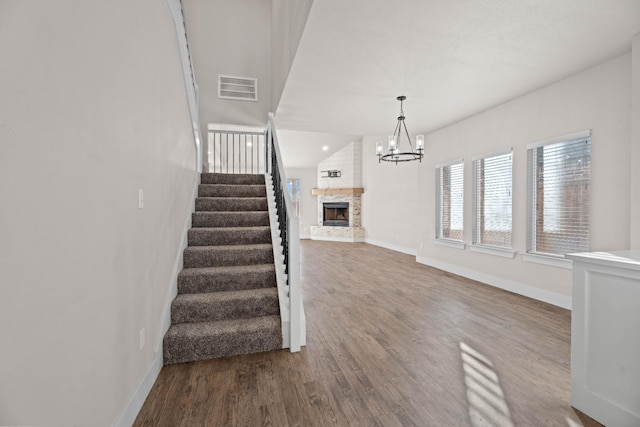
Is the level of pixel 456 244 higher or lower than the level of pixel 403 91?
lower

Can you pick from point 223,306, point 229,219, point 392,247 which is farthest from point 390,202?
point 223,306

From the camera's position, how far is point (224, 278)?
9.46ft

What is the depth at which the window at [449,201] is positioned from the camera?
5375 mm

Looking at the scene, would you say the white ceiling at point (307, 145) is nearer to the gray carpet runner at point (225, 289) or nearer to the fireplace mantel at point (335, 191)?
the fireplace mantel at point (335, 191)

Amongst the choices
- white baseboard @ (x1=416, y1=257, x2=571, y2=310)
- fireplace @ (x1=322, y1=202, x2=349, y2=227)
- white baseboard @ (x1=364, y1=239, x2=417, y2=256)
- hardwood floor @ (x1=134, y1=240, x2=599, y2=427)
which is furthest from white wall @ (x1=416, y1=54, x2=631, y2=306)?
fireplace @ (x1=322, y1=202, x2=349, y2=227)

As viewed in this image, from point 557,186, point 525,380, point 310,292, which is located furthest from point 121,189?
point 557,186

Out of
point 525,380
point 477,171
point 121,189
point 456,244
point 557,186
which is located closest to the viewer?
point 121,189

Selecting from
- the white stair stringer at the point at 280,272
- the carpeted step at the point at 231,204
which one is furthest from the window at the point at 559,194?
the carpeted step at the point at 231,204

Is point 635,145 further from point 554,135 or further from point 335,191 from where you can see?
point 335,191

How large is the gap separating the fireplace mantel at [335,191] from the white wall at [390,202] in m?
0.29

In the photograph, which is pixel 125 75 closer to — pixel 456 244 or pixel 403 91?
pixel 403 91

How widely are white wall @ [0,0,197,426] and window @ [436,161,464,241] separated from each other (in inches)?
195

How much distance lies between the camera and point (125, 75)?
→ 161 cm

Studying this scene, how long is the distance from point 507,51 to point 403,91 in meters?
1.25
